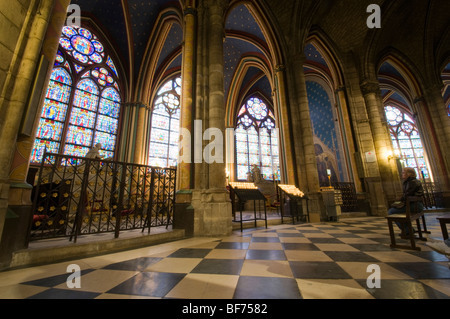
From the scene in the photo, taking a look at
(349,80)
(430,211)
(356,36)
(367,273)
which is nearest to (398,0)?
(356,36)

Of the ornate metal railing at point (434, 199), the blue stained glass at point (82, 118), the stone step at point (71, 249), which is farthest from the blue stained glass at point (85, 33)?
the ornate metal railing at point (434, 199)

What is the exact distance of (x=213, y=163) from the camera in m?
4.07

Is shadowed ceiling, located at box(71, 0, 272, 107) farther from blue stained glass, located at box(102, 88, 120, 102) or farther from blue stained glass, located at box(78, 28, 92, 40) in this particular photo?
blue stained glass, located at box(102, 88, 120, 102)

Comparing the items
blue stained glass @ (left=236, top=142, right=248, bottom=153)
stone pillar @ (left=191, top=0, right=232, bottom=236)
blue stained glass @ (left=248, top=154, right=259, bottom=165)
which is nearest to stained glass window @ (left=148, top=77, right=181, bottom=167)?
blue stained glass @ (left=236, top=142, right=248, bottom=153)

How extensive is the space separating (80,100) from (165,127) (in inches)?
186

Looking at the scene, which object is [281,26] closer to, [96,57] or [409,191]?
[409,191]

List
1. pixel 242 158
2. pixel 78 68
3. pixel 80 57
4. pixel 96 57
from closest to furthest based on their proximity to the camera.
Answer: pixel 78 68 < pixel 80 57 < pixel 96 57 < pixel 242 158

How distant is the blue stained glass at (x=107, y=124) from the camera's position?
10.1m

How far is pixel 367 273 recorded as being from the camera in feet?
4.90

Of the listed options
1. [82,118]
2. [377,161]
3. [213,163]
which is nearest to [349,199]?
[377,161]

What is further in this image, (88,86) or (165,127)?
(165,127)

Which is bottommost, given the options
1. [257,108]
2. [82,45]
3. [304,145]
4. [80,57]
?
[304,145]

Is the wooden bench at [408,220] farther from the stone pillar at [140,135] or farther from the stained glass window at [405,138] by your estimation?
the stained glass window at [405,138]
